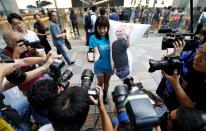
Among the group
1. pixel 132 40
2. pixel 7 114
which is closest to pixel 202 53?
pixel 132 40

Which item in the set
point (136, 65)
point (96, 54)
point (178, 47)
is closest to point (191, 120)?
point (178, 47)

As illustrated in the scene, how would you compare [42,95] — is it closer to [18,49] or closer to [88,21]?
[18,49]

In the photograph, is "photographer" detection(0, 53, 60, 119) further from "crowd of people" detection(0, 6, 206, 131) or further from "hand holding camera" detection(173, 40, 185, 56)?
"hand holding camera" detection(173, 40, 185, 56)

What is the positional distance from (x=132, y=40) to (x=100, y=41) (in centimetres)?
53

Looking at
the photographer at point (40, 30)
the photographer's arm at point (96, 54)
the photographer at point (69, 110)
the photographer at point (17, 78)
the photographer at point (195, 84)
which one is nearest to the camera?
the photographer at point (69, 110)

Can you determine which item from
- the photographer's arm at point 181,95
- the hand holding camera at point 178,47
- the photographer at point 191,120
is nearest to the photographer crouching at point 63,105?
the photographer at point 191,120

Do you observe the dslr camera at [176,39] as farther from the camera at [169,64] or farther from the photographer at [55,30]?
the photographer at [55,30]

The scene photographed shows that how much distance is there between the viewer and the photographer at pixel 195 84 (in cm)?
87

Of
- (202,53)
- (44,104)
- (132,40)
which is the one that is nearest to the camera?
(202,53)

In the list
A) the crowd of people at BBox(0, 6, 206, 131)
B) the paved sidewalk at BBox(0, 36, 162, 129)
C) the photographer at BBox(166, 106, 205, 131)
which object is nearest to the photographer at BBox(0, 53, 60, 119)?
the crowd of people at BBox(0, 6, 206, 131)

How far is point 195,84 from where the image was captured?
104 cm

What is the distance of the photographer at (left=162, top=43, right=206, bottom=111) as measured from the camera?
87 centimetres

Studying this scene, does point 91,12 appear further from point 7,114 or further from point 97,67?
point 7,114

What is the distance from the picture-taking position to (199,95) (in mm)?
941
